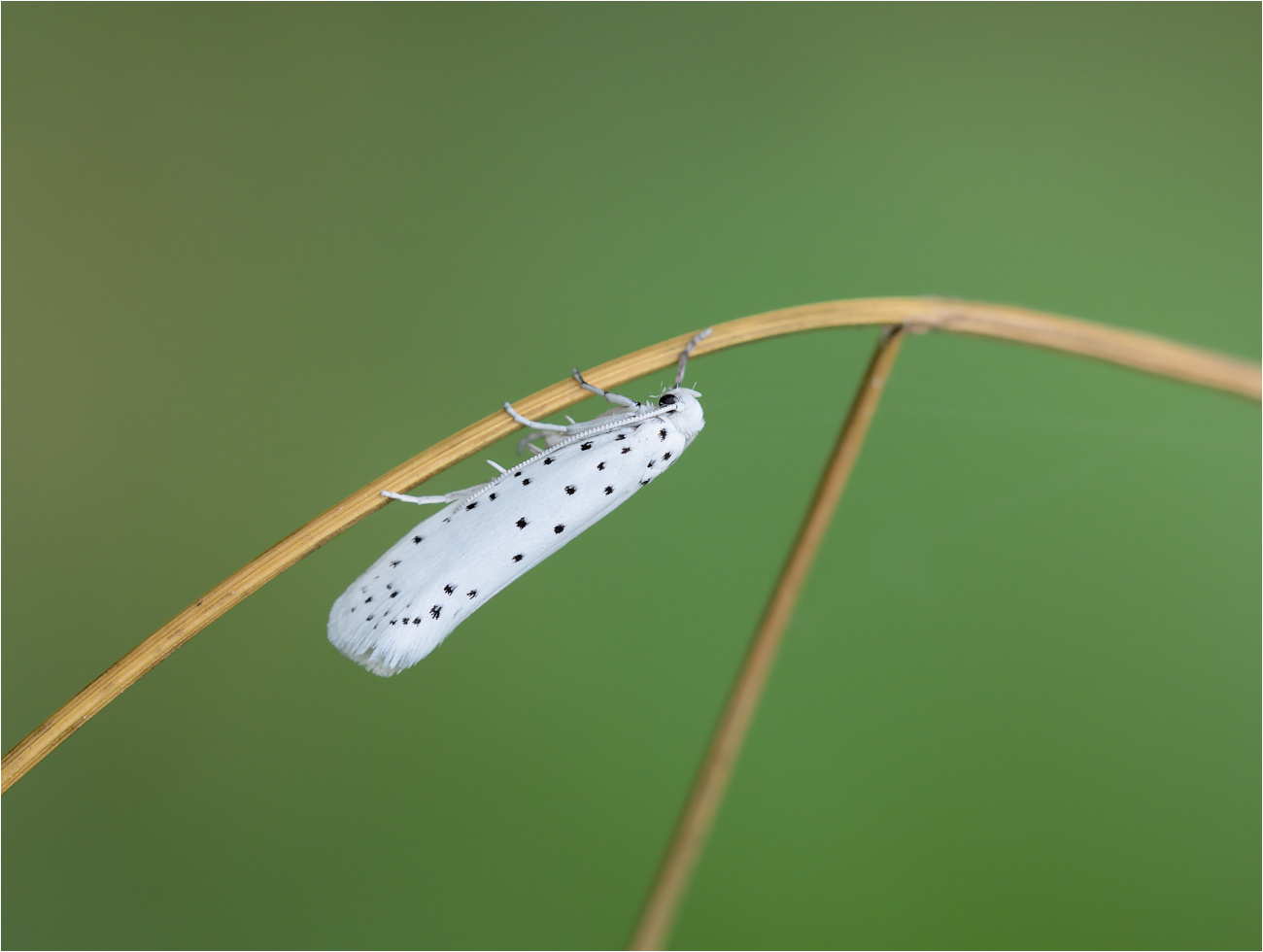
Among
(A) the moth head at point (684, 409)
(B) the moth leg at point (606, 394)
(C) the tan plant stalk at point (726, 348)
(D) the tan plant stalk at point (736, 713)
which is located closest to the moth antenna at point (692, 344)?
(C) the tan plant stalk at point (726, 348)

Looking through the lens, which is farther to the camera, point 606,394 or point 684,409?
point 684,409

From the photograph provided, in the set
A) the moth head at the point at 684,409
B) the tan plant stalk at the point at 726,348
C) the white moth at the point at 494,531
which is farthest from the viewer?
the moth head at the point at 684,409

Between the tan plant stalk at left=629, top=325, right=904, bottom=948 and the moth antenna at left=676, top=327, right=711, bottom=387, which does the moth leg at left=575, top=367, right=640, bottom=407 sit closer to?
the moth antenna at left=676, top=327, right=711, bottom=387

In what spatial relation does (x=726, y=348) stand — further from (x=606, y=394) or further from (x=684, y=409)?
(x=684, y=409)

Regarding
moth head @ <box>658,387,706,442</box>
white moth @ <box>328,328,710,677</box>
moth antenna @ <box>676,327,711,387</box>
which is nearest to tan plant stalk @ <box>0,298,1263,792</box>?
moth antenna @ <box>676,327,711,387</box>

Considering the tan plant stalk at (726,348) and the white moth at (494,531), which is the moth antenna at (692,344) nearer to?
the tan plant stalk at (726,348)

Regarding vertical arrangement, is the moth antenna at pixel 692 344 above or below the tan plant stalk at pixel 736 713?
above

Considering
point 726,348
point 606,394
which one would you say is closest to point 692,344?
point 726,348
